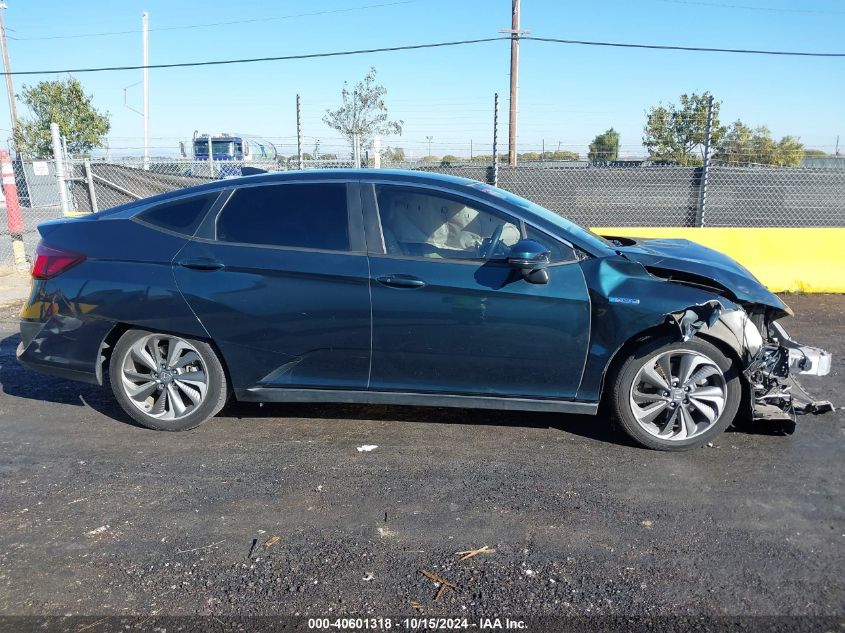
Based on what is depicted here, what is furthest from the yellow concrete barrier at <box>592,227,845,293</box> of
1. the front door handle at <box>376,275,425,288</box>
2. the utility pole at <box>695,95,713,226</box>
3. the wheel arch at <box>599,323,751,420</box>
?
the front door handle at <box>376,275,425,288</box>

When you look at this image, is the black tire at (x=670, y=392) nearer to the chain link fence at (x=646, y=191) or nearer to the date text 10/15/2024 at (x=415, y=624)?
the date text 10/15/2024 at (x=415, y=624)

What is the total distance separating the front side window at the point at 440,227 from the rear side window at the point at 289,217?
0.30 metres

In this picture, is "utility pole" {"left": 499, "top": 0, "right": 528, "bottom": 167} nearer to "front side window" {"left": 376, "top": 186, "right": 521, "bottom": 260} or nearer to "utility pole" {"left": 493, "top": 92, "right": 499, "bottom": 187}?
"utility pole" {"left": 493, "top": 92, "right": 499, "bottom": 187}

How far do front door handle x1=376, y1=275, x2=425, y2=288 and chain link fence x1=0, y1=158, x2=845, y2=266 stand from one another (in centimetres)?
856

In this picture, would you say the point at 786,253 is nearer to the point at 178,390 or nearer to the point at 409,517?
the point at 409,517

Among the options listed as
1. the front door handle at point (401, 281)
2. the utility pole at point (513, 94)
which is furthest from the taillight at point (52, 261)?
the utility pole at point (513, 94)

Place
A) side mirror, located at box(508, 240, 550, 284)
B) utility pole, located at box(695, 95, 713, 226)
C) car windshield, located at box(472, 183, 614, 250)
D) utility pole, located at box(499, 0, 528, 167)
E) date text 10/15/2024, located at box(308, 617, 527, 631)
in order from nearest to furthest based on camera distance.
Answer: date text 10/15/2024, located at box(308, 617, 527, 631), side mirror, located at box(508, 240, 550, 284), car windshield, located at box(472, 183, 614, 250), utility pole, located at box(695, 95, 713, 226), utility pole, located at box(499, 0, 528, 167)

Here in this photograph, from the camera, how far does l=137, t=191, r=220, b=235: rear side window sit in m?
4.55

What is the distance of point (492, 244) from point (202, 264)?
1814mm

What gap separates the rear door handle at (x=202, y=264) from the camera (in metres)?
4.41

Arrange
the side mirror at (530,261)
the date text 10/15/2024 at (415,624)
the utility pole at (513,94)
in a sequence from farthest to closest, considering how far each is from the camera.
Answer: the utility pole at (513,94), the side mirror at (530,261), the date text 10/15/2024 at (415,624)

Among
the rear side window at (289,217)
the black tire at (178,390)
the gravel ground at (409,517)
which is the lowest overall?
the gravel ground at (409,517)

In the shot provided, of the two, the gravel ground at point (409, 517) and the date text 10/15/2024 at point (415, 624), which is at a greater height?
the gravel ground at point (409, 517)

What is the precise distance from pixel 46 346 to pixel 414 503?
2.79 meters
